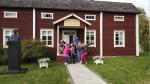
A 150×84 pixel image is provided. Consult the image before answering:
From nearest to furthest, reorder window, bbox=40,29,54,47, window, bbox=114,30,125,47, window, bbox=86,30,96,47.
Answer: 1. window, bbox=40,29,54,47
2. window, bbox=86,30,96,47
3. window, bbox=114,30,125,47

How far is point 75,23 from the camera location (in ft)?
74.0

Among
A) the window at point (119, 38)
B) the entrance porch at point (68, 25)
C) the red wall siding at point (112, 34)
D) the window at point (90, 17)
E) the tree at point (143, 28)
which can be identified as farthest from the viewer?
the tree at point (143, 28)

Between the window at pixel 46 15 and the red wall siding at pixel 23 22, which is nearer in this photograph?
the red wall siding at pixel 23 22

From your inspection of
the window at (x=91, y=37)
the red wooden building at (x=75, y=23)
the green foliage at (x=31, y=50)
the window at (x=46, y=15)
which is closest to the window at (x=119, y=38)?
the red wooden building at (x=75, y=23)

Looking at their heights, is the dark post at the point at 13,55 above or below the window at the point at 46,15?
below

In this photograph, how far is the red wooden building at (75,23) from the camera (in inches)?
902

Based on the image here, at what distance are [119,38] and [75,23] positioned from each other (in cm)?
560

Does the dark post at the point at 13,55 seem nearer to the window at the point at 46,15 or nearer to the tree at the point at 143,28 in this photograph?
the window at the point at 46,15

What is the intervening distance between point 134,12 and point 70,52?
34.3 ft

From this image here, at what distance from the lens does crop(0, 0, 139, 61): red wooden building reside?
22917 millimetres

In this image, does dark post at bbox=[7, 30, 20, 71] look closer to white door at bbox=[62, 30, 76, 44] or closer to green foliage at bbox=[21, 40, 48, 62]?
green foliage at bbox=[21, 40, 48, 62]

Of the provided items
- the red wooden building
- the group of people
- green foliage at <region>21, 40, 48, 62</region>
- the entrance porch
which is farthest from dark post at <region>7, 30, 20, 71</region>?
the red wooden building

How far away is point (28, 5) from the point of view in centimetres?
2339

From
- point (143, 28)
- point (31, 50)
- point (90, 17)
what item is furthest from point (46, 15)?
point (143, 28)
